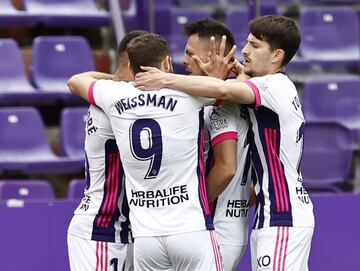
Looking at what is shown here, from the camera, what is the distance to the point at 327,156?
8.36 m

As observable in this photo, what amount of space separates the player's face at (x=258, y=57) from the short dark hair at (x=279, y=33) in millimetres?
30

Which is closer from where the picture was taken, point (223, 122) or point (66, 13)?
point (223, 122)

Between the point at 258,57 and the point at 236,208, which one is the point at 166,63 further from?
the point at 236,208

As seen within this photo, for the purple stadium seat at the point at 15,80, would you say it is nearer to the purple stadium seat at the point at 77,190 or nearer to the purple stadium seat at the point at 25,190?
the purple stadium seat at the point at 25,190

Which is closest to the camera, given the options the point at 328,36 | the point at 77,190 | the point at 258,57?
the point at 258,57

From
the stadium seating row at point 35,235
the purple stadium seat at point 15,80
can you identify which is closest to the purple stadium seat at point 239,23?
the purple stadium seat at point 15,80

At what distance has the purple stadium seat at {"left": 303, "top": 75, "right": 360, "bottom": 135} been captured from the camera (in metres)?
8.94

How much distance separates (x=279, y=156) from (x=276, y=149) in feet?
0.11

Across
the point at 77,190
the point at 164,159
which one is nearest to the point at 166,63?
the point at 164,159

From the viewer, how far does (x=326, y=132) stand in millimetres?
8422

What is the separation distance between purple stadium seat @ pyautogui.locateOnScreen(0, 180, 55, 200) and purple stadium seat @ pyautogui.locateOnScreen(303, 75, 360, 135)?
2.48m

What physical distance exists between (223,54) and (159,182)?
0.68 metres

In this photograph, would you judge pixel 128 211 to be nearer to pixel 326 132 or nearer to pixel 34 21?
pixel 326 132

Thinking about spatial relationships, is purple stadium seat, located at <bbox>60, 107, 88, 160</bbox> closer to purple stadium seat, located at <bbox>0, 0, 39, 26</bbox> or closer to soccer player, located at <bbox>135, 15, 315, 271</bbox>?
purple stadium seat, located at <bbox>0, 0, 39, 26</bbox>
